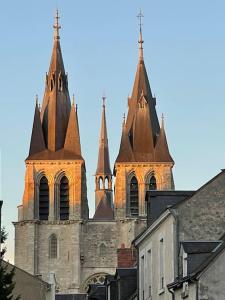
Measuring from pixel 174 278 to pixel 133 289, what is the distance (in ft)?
35.1

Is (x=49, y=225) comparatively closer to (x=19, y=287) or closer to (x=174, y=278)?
(x=19, y=287)

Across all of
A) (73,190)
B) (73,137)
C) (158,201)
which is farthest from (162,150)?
(158,201)

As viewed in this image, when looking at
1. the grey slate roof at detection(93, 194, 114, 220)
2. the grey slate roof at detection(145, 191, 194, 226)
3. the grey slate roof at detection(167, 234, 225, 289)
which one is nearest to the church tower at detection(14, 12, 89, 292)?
the grey slate roof at detection(93, 194, 114, 220)

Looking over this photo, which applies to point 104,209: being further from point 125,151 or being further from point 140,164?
point 140,164

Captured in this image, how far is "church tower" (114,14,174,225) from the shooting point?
101 meters

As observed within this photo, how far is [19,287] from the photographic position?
4234cm

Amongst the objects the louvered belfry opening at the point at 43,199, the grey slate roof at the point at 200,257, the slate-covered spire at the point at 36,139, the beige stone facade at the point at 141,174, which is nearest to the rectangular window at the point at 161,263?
the grey slate roof at the point at 200,257

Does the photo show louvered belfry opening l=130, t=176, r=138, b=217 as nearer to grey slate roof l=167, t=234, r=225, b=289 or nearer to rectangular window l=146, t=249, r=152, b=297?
rectangular window l=146, t=249, r=152, b=297

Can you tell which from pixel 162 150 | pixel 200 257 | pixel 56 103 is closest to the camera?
pixel 200 257

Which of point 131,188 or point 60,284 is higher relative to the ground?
point 131,188

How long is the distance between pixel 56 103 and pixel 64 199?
986 cm

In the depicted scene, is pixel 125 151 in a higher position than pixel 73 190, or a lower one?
higher

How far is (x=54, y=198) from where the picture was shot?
101 meters

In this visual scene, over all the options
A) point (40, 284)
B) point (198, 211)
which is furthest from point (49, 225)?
point (198, 211)
